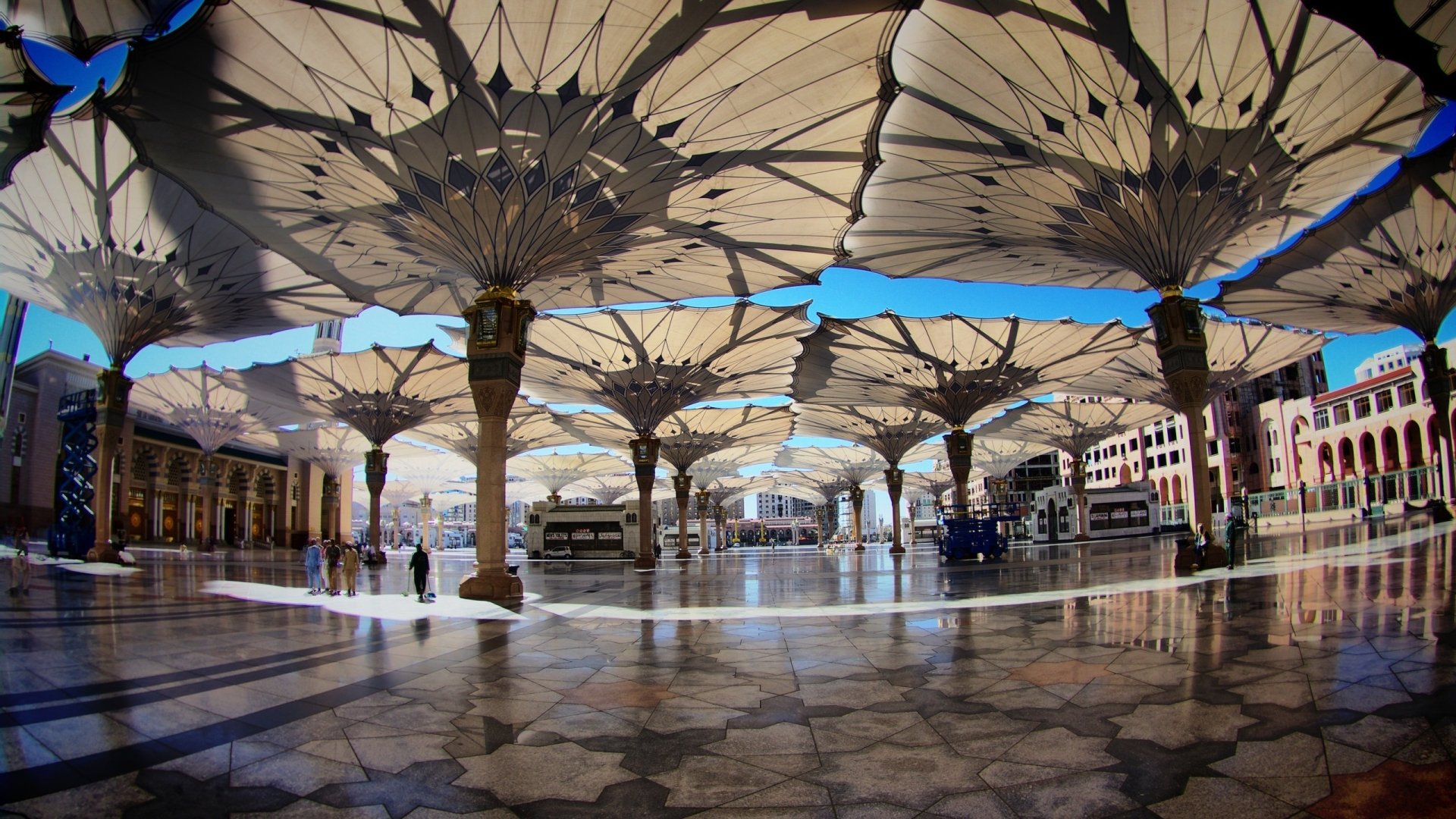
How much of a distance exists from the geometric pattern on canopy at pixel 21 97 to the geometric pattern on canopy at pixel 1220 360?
35.1 m

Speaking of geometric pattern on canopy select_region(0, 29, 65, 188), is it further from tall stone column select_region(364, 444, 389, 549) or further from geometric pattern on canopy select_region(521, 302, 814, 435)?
tall stone column select_region(364, 444, 389, 549)

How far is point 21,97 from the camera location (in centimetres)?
741

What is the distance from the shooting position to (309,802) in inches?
155

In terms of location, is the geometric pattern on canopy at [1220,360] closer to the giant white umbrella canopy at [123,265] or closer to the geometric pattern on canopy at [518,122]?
the geometric pattern on canopy at [518,122]

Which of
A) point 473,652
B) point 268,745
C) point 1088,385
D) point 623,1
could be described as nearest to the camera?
point 268,745

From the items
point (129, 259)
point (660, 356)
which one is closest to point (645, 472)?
point (660, 356)

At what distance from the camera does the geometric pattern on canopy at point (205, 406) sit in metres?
39.4

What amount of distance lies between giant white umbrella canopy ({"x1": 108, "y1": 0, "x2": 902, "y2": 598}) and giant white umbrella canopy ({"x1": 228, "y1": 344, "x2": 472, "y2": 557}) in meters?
14.4

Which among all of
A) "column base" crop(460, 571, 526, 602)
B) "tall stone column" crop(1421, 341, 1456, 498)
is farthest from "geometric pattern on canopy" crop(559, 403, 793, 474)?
"tall stone column" crop(1421, 341, 1456, 498)

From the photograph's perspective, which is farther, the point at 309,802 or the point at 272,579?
the point at 272,579

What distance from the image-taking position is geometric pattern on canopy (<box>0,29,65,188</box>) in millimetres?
7234

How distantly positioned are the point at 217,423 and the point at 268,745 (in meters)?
49.8

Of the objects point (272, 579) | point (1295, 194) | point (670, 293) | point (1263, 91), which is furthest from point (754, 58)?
point (272, 579)

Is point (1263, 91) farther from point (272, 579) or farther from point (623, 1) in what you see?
point (272, 579)
